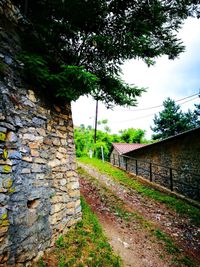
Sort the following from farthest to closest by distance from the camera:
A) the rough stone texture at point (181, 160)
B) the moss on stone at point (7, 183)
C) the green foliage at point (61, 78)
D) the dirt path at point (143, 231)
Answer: the rough stone texture at point (181, 160)
the dirt path at point (143, 231)
the green foliage at point (61, 78)
the moss on stone at point (7, 183)

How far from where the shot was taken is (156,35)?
5832 mm

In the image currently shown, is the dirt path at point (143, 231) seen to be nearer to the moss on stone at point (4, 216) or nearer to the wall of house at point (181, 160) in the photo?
the wall of house at point (181, 160)

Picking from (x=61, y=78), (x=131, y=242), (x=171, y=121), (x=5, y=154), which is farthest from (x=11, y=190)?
(x=171, y=121)

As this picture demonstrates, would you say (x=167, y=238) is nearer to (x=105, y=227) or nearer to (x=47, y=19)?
(x=105, y=227)

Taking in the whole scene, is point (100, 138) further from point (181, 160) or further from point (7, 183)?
point (7, 183)

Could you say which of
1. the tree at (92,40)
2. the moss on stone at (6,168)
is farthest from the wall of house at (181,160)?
the moss on stone at (6,168)

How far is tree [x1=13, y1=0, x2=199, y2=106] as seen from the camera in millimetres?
3924

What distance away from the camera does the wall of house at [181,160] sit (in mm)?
8945

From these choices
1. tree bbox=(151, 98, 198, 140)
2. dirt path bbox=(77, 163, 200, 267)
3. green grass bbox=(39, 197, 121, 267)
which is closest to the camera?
green grass bbox=(39, 197, 121, 267)

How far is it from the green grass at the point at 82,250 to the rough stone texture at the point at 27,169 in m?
0.19

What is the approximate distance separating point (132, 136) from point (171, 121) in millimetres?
6635

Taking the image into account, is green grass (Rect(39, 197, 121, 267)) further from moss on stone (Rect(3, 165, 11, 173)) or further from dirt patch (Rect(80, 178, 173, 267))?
moss on stone (Rect(3, 165, 11, 173))

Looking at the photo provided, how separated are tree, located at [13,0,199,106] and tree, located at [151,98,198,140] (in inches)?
741

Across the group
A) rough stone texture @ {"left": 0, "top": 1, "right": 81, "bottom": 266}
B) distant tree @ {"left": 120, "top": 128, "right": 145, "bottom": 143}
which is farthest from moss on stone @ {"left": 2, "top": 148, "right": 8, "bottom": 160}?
distant tree @ {"left": 120, "top": 128, "right": 145, "bottom": 143}
